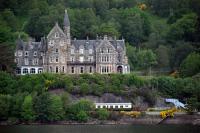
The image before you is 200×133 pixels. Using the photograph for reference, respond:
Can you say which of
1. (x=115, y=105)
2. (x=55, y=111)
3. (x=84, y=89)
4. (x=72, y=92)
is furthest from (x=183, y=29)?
(x=55, y=111)

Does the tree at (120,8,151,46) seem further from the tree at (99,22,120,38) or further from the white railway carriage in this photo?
the white railway carriage

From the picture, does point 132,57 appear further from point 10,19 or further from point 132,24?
point 10,19

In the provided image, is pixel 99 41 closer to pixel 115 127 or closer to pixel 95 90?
pixel 95 90

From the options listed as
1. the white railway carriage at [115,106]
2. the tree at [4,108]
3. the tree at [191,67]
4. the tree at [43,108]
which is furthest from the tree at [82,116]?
the tree at [191,67]

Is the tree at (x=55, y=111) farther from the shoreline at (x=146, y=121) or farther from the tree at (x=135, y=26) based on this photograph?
the tree at (x=135, y=26)

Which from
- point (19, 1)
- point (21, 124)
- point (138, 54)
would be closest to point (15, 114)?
point (21, 124)

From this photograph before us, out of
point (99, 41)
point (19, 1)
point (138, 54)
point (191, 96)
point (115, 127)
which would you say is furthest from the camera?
point (19, 1)

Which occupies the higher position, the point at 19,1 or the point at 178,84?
the point at 19,1
